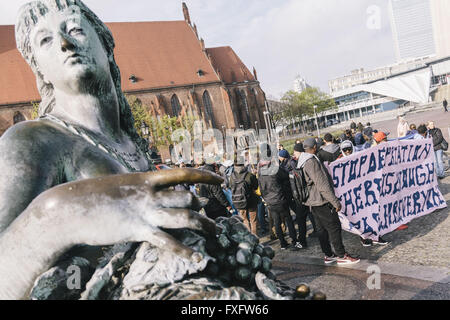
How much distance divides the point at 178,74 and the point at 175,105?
553cm

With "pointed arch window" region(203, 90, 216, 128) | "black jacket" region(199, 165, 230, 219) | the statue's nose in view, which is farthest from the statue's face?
"pointed arch window" region(203, 90, 216, 128)

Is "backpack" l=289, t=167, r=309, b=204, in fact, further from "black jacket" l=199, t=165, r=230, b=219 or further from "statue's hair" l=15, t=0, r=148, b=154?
"statue's hair" l=15, t=0, r=148, b=154

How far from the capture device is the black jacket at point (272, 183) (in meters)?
7.55

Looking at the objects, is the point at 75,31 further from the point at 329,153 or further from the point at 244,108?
the point at 244,108

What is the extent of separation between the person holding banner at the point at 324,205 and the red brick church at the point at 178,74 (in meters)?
42.4

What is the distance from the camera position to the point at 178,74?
52125mm

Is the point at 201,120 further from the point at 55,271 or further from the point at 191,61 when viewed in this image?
the point at 55,271

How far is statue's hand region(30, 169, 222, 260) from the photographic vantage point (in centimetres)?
93

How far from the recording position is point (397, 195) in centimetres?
686

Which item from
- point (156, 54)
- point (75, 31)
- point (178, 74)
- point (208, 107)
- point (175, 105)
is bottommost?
point (75, 31)

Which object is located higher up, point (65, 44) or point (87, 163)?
point (65, 44)

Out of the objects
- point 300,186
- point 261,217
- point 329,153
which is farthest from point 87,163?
point 261,217

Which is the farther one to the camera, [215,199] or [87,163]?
[215,199]

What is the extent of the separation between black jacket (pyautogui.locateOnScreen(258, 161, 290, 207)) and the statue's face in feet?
20.8
